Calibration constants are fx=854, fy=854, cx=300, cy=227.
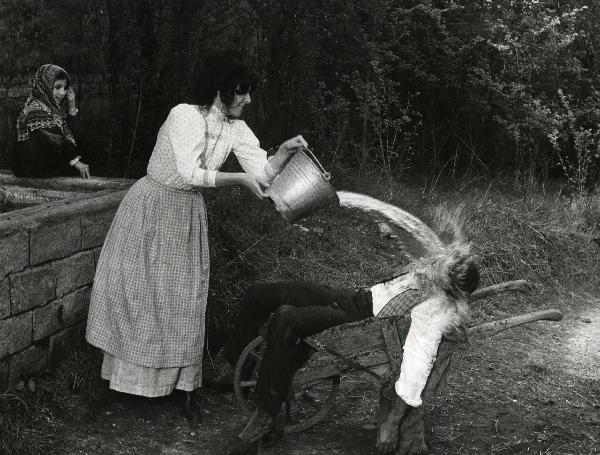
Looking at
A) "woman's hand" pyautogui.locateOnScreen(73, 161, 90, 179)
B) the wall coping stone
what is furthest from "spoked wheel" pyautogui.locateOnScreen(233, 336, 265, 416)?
"woman's hand" pyautogui.locateOnScreen(73, 161, 90, 179)

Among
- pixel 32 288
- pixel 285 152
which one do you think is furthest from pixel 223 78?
pixel 32 288

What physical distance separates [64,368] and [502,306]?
384 centimetres

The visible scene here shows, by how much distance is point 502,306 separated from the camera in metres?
7.12

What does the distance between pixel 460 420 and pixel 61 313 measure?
2.32m

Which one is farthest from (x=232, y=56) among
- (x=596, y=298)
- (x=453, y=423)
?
(x=596, y=298)

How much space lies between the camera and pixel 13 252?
428 centimetres

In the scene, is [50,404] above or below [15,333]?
below

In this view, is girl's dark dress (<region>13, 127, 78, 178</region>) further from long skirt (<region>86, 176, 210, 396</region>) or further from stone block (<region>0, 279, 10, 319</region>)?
stone block (<region>0, 279, 10, 319</region>)

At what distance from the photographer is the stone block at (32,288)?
14.2ft

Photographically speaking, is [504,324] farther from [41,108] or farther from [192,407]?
[41,108]

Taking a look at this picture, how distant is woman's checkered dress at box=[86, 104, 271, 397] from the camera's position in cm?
450

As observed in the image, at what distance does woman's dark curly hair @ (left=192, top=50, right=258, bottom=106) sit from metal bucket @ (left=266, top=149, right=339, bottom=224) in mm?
499

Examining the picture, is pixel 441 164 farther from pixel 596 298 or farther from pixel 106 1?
pixel 106 1

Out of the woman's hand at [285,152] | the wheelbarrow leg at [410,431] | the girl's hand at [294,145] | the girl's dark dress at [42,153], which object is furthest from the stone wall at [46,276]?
the wheelbarrow leg at [410,431]
